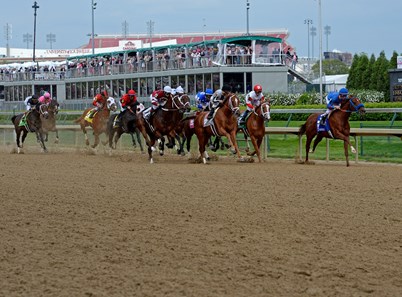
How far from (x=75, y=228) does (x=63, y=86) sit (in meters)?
42.5

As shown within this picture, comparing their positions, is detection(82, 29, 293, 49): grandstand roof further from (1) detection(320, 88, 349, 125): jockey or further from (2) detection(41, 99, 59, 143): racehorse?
(1) detection(320, 88, 349, 125): jockey

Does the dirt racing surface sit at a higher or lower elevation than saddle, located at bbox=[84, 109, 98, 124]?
lower

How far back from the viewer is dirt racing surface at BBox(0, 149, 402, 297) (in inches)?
253

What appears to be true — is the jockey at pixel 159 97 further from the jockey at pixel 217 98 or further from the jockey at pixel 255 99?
the jockey at pixel 255 99

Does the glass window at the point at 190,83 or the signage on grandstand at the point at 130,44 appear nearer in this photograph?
the glass window at the point at 190,83

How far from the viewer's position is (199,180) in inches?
578

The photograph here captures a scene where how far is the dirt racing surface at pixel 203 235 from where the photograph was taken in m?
6.43

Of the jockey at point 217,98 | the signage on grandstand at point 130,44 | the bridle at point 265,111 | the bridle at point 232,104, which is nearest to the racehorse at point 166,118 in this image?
the jockey at point 217,98

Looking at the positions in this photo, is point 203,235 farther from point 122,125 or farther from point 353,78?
point 353,78

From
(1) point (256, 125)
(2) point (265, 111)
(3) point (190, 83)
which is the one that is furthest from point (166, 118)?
(3) point (190, 83)

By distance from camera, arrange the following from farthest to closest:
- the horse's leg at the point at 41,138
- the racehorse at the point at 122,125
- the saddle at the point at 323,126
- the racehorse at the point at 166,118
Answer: the horse's leg at the point at 41,138, the racehorse at the point at 122,125, the racehorse at the point at 166,118, the saddle at the point at 323,126

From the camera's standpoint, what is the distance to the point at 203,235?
8523 millimetres

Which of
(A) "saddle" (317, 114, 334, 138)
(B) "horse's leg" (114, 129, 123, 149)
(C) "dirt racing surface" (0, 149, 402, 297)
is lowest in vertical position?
(C) "dirt racing surface" (0, 149, 402, 297)

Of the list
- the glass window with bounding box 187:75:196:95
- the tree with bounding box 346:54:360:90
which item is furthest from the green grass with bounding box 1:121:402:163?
the tree with bounding box 346:54:360:90
